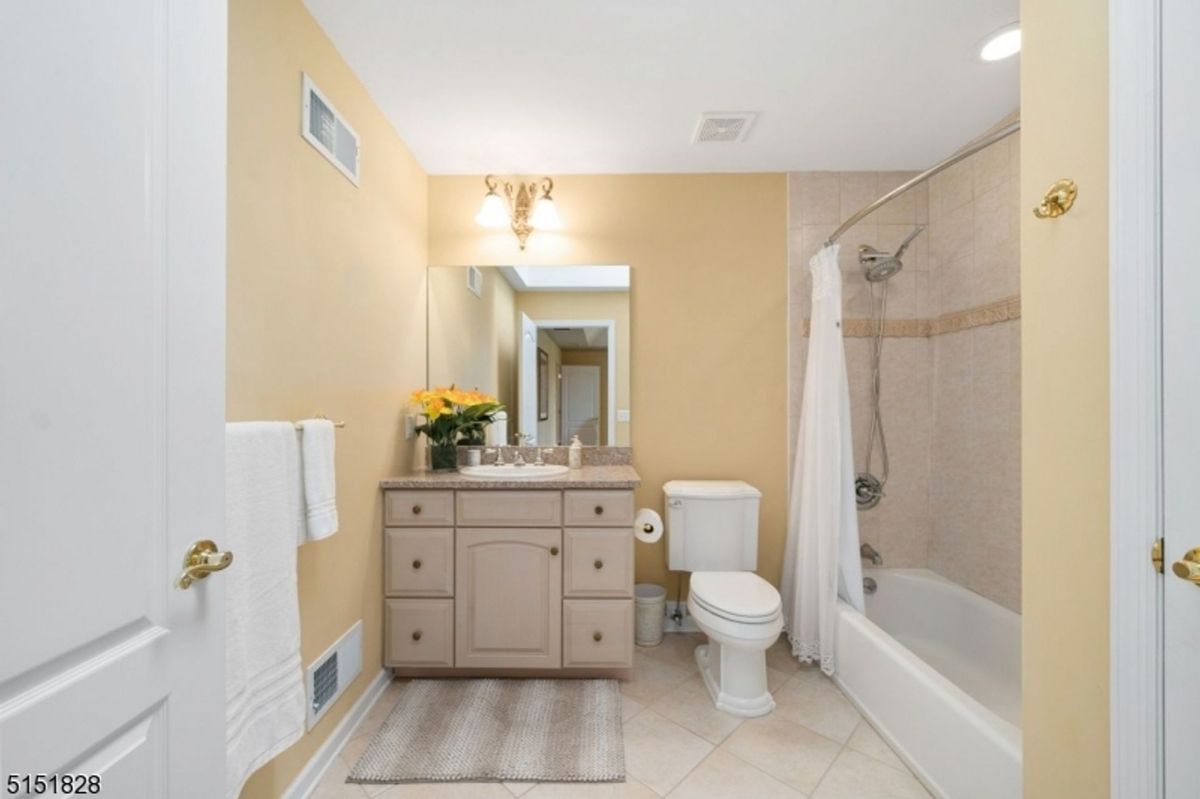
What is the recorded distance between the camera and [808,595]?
2.18 m

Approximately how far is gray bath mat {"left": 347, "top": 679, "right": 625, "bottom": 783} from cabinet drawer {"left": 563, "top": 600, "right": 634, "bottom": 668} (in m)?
0.12

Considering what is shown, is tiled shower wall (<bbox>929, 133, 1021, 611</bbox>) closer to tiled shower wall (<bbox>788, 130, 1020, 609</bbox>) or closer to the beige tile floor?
tiled shower wall (<bbox>788, 130, 1020, 609</bbox>)

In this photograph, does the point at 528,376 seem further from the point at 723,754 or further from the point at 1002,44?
the point at 1002,44

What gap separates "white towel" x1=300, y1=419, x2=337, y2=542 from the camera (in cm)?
134

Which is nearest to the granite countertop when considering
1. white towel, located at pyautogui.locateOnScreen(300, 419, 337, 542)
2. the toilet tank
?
the toilet tank

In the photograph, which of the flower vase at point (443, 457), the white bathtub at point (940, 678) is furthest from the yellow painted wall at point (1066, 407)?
the flower vase at point (443, 457)

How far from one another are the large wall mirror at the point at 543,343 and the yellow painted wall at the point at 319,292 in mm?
292

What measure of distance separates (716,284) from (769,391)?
2.08ft

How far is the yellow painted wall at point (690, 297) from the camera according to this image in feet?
8.30

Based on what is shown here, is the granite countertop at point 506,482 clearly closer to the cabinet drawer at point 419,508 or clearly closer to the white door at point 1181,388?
the cabinet drawer at point 419,508

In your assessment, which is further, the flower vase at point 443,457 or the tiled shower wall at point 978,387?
the flower vase at point 443,457

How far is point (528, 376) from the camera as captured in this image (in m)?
2.56

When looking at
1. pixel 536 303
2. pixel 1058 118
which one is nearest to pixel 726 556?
pixel 536 303

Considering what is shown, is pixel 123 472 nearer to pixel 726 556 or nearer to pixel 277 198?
pixel 277 198
